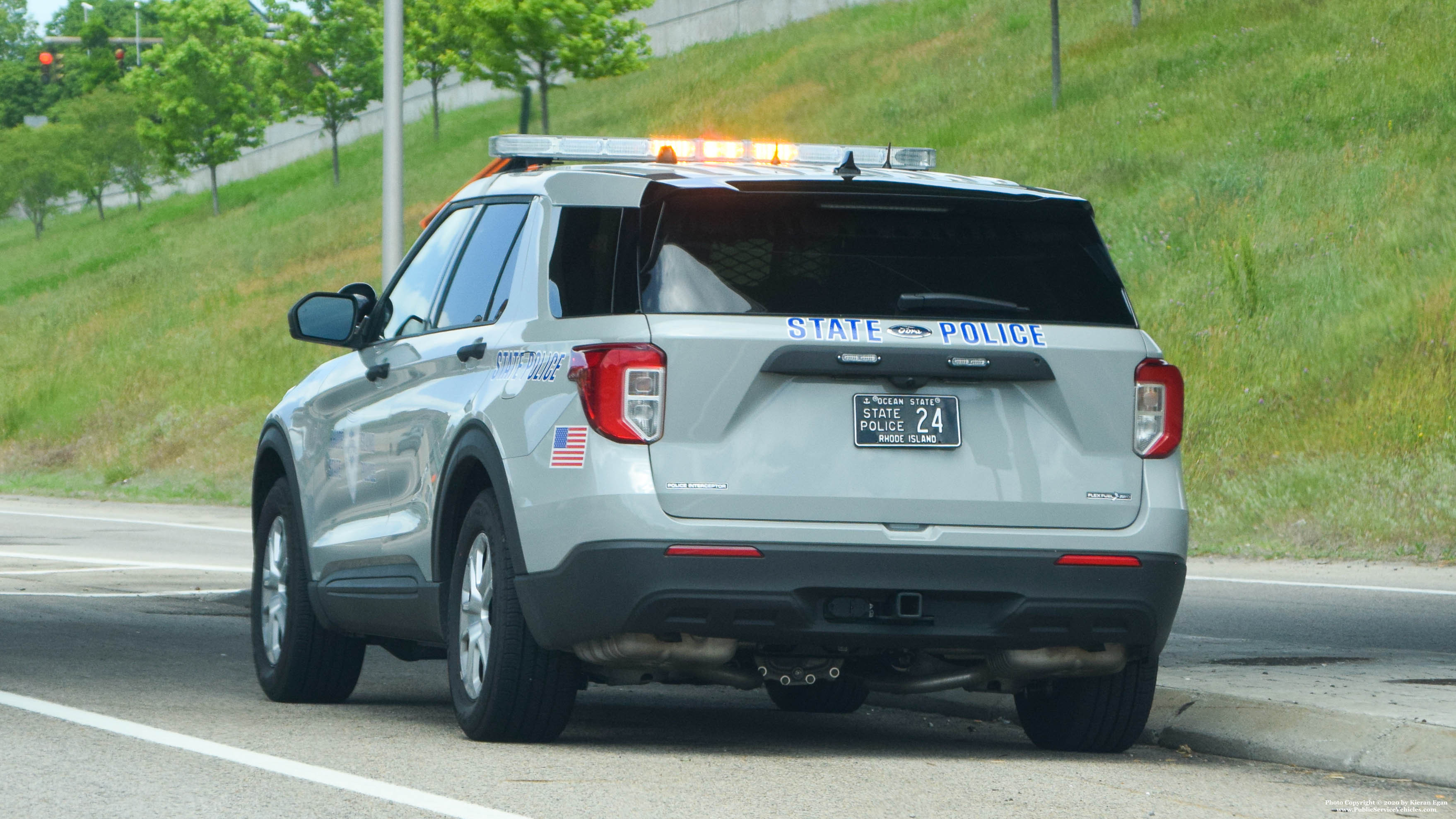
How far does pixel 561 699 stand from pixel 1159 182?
21.7 m

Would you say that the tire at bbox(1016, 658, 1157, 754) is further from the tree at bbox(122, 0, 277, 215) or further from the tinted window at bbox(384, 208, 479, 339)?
the tree at bbox(122, 0, 277, 215)

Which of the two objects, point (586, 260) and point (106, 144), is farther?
point (106, 144)

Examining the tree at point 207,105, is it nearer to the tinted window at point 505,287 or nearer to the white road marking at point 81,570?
the white road marking at point 81,570

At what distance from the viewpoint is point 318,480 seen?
26.8ft

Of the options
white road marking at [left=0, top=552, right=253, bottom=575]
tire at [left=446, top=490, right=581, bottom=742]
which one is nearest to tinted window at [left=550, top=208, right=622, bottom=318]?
tire at [left=446, top=490, right=581, bottom=742]

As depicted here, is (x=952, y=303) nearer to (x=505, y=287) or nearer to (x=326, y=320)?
(x=505, y=287)

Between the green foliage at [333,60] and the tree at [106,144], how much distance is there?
17.1 meters

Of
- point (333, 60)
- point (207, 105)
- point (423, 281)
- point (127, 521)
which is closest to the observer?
point (423, 281)

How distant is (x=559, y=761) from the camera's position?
6.29 metres

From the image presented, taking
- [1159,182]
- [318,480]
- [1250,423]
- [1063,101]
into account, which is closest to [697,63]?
[1063,101]

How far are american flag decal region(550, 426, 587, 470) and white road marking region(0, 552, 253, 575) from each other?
32.2 ft

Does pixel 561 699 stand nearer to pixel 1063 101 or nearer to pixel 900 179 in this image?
pixel 900 179

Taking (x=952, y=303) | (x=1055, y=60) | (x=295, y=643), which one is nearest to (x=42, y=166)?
(x=1055, y=60)

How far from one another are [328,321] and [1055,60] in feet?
85.7
